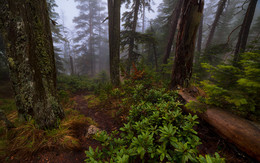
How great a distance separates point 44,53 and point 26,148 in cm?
226

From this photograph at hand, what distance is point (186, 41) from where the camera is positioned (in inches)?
158

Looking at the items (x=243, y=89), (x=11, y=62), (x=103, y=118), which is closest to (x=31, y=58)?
(x=11, y=62)

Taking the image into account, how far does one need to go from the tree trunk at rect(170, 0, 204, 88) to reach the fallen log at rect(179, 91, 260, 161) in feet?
6.52

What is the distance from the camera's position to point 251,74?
1883 millimetres

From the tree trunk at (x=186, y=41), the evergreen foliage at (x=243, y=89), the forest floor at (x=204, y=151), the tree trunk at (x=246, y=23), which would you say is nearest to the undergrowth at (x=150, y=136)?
the forest floor at (x=204, y=151)

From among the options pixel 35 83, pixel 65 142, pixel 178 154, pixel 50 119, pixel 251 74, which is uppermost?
pixel 251 74

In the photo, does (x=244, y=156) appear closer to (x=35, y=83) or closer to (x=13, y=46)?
(x=35, y=83)

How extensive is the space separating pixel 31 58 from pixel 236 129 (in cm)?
466

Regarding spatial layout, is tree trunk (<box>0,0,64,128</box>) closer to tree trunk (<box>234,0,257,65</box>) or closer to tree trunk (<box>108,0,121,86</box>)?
tree trunk (<box>108,0,121,86</box>)

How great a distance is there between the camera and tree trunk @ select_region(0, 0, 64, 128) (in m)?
2.37

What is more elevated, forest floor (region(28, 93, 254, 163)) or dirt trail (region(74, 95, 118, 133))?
forest floor (region(28, 93, 254, 163))

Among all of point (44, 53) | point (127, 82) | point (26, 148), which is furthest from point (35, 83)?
point (127, 82)

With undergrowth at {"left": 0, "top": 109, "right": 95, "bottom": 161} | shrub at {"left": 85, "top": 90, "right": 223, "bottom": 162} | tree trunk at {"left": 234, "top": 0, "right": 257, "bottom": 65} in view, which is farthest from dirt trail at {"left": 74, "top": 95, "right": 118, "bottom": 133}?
tree trunk at {"left": 234, "top": 0, "right": 257, "bottom": 65}

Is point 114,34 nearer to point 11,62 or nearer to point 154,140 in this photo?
point 11,62
